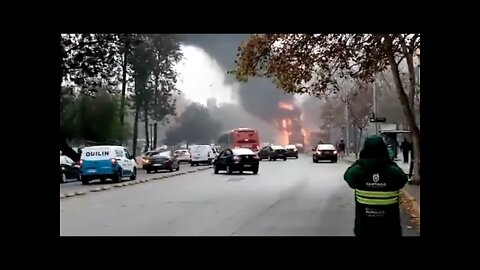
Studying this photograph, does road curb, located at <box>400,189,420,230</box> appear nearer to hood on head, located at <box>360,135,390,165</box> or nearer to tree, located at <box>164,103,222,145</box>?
tree, located at <box>164,103,222,145</box>

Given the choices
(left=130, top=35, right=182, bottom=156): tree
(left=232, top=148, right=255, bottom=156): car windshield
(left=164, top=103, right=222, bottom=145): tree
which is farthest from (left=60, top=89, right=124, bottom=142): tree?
(left=232, top=148, right=255, bottom=156): car windshield

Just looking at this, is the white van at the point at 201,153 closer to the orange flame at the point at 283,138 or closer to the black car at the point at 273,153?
the black car at the point at 273,153

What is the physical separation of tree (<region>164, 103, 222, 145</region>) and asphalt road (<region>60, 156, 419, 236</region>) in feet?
3.81

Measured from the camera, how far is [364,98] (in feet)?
71.9

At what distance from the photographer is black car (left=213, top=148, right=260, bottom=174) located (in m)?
21.8

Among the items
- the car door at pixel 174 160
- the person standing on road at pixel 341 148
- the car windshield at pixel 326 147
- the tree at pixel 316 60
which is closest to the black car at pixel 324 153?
the car windshield at pixel 326 147

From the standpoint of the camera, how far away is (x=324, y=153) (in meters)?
16.7

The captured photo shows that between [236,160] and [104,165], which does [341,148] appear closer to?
[236,160]

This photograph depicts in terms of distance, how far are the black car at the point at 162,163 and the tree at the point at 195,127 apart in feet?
22.7

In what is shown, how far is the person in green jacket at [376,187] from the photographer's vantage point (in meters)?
6.20
